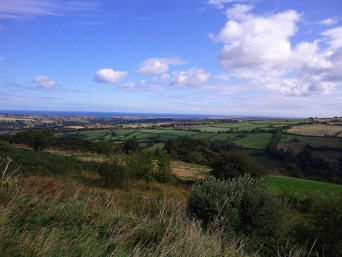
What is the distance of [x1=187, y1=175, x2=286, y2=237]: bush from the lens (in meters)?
7.31

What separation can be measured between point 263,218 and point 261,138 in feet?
230

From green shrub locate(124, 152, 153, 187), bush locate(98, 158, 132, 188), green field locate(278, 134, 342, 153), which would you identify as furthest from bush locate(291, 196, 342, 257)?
green field locate(278, 134, 342, 153)

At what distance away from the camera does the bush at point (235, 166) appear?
781 inches

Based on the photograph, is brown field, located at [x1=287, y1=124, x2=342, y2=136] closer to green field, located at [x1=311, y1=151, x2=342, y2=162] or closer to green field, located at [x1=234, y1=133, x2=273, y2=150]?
green field, located at [x1=234, y1=133, x2=273, y2=150]

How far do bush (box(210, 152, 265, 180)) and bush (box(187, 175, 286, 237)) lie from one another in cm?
1185

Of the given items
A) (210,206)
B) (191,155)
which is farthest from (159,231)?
(191,155)

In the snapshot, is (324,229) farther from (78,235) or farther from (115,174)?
(115,174)

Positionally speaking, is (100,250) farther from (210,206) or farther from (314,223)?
(314,223)

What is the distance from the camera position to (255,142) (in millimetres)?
66562

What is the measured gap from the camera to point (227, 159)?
20812 mm

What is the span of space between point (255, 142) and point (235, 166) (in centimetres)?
5119

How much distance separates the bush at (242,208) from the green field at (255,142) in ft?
191

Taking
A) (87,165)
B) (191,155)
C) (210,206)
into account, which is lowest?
(191,155)

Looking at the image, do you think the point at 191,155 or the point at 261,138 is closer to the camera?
the point at 191,155
